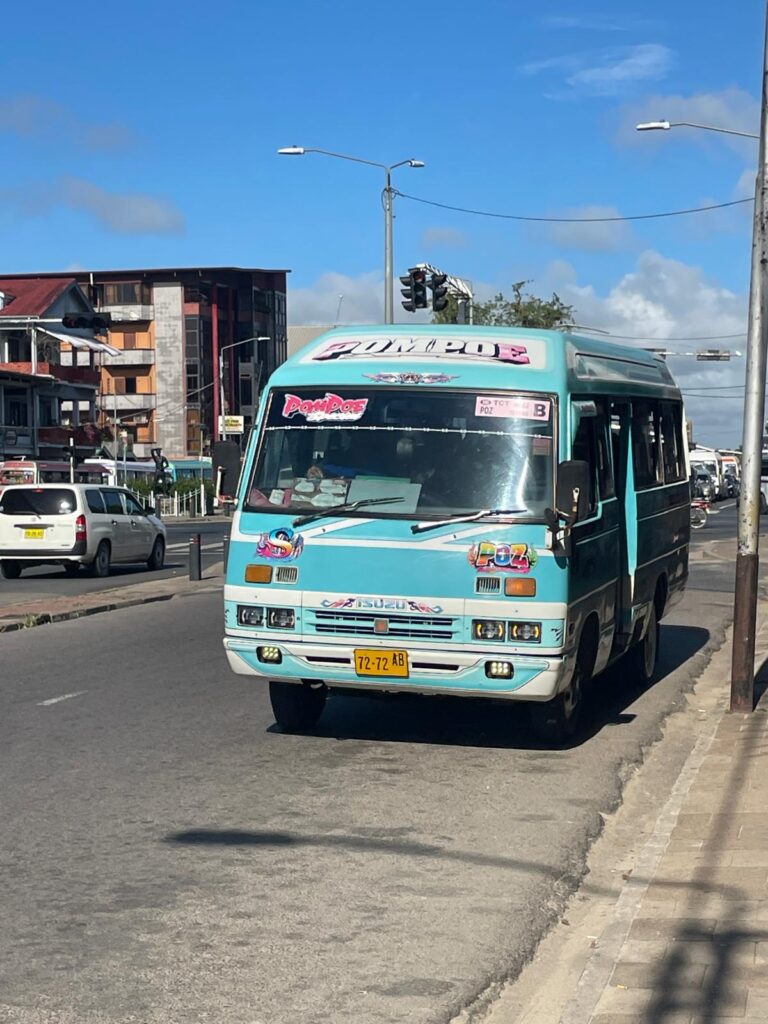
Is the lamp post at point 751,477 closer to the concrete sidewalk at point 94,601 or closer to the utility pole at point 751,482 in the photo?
the utility pole at point 751,482

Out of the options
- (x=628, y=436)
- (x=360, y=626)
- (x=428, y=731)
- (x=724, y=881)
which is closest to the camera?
(x=724, y=881)

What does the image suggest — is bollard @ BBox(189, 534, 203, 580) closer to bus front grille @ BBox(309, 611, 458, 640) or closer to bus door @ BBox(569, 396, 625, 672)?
bus door @ BBox(569, 396, 625, 672)

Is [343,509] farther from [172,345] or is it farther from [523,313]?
[172,345]

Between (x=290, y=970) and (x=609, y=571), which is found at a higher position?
(x=609, y=571)

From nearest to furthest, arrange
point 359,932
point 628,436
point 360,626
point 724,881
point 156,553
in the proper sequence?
point 359,932
point 724,881
point 360,626
point 628,436
point 156,553

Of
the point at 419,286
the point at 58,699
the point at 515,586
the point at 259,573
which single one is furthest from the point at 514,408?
the point at 419,286

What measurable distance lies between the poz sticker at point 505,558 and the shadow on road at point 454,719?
3.70 feet

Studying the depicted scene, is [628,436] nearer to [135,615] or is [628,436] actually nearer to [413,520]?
[413,520]

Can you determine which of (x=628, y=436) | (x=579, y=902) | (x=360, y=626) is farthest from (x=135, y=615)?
(x=579, y=902)

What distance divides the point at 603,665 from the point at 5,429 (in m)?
63.2

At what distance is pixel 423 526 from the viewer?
30.1 feet

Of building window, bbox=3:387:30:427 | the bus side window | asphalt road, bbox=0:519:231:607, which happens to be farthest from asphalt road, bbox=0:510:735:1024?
building window, bbox=3:387:30:427

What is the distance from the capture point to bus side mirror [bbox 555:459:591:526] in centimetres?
903

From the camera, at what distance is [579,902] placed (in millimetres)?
6441
